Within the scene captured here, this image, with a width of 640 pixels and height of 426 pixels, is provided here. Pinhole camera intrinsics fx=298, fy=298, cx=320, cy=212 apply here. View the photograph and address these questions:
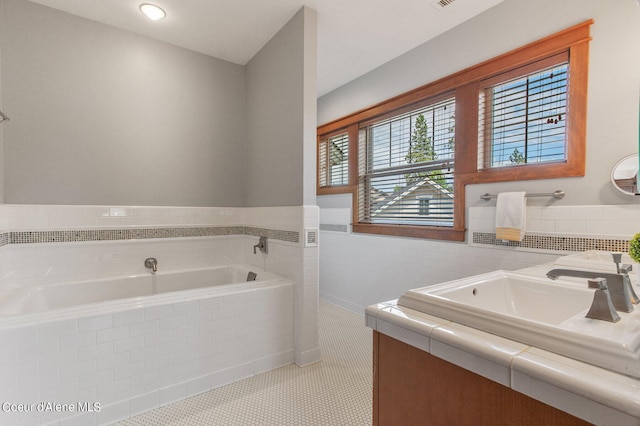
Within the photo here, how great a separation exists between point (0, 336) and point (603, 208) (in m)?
3.19

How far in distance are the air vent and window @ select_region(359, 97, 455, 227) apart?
104cm

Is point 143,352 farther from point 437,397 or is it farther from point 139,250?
point 437,397

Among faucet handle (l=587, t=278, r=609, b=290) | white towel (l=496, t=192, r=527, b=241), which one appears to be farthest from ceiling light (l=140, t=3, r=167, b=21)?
faucet handle (l=587, t=278, r=609, b=290)

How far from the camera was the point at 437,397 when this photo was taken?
0.73 m

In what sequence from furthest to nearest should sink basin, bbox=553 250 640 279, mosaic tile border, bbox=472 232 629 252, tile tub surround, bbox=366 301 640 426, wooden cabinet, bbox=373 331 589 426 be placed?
mosaic tile border, bbox=472 232 629 252
sink basin, bbox=553 250 640 279
wooden cabinet, bbox=373 331 589 426
tile tub surround, bbox=366 301 640 426

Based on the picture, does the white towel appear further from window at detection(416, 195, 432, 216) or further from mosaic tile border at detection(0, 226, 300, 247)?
mosaic tile border at detection(0, 226, 300, 247)

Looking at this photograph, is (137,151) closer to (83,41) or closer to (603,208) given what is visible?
(83,41)

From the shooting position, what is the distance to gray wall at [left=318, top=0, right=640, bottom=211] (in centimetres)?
162

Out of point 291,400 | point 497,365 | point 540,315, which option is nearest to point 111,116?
point 291,400

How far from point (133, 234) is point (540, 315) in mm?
2874

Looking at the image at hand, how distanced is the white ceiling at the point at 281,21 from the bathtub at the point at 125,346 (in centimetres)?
209

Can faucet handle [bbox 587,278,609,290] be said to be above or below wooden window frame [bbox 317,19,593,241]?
below

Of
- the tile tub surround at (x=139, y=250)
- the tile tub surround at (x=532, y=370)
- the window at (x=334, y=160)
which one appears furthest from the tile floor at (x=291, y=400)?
the window at (x=334, y=160)

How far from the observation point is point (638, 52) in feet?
5.21
